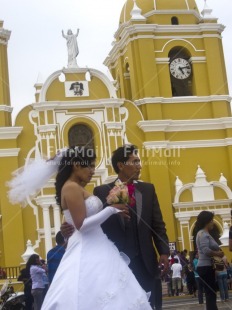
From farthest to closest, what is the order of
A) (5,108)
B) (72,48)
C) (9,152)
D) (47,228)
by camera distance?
(72,48) → (5,108) → (9,152) → (47,228)

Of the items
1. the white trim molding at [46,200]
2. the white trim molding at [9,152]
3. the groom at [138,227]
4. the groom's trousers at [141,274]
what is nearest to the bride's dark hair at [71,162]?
the groom at [138,227]

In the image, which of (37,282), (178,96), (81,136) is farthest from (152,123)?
(37,282)

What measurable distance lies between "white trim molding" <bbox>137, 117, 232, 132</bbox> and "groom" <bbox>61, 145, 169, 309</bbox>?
20.3 meters

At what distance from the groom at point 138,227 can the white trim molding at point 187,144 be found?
66.0 feet

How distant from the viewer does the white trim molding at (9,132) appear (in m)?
25.2

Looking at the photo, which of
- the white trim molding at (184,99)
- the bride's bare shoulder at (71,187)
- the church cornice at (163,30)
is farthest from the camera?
the church cornice at (163,30)

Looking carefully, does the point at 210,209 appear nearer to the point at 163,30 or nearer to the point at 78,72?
the point at 78,72

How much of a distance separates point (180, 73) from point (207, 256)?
69.2 ft

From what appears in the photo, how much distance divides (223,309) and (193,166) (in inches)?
648

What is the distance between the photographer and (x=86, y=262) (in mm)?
4824

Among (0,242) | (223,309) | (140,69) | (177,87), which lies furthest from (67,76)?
(223,309)

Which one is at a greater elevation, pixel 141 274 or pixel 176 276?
pixel 141 274

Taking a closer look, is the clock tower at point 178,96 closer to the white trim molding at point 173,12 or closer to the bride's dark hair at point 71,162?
the white trim molding at point 173,12

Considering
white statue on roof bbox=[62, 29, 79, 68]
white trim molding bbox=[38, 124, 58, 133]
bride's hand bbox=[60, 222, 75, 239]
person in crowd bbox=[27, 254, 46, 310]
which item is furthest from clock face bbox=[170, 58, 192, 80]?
bride's hand bbox=[60, 222, 75, 239]
